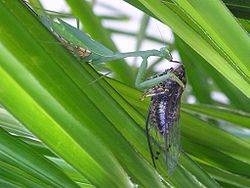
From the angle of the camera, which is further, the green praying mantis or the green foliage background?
the green praying mantis

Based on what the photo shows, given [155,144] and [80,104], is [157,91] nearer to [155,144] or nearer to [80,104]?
[155,144]

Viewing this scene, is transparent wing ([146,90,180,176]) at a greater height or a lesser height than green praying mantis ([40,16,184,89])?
lesser

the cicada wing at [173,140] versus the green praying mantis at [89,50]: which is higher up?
the green praying mantis at [89,50]

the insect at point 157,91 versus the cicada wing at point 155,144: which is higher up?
the insect at point 157,91

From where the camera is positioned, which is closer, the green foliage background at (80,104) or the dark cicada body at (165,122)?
the green foliage background at (80,104)

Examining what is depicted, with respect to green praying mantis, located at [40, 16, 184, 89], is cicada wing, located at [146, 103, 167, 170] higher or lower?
lower

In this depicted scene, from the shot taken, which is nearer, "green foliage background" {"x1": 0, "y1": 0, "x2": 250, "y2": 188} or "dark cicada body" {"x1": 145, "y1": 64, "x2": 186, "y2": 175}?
"green foliage background" {"x1": 0, "y1": 0, "x2": 250, "y2": 188}

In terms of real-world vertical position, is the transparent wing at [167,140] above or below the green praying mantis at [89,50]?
below
